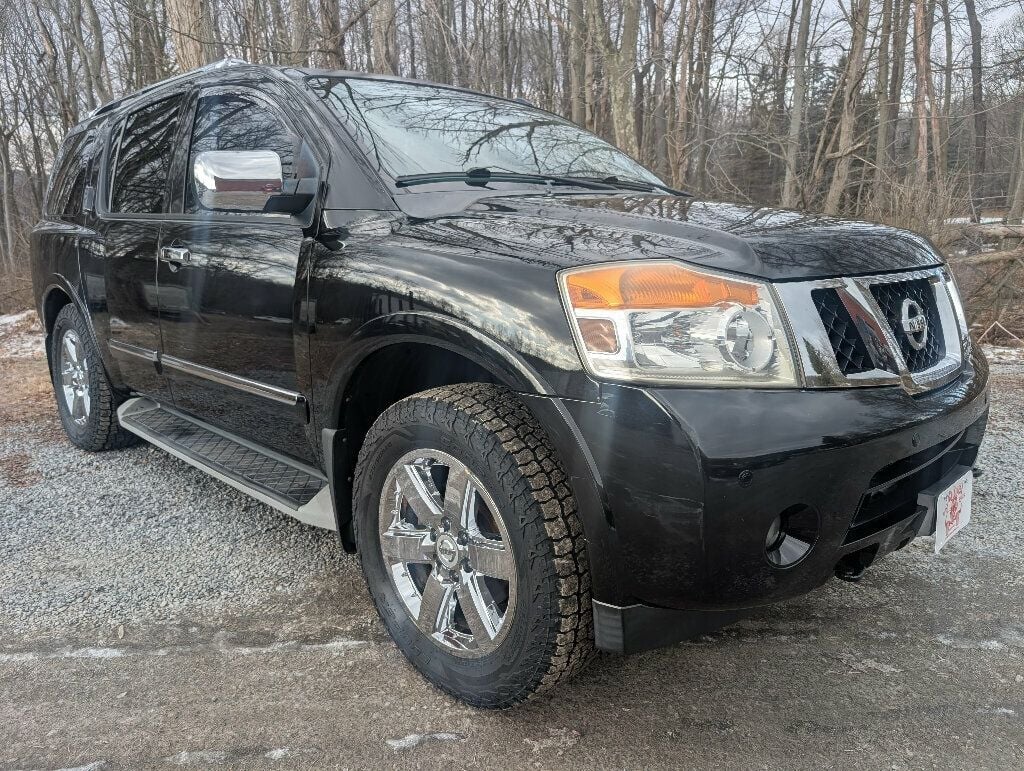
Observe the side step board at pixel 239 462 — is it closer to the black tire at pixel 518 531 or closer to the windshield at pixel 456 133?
the black tire at pixel 518 531

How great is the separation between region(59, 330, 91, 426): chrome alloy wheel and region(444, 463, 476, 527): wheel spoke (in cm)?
305

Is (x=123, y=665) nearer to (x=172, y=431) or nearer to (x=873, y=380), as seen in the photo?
(x=172, y=431)

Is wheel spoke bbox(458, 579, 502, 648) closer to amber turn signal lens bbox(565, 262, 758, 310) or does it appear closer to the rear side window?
amber turn signal lens bbox(565, 262, 758, 310)

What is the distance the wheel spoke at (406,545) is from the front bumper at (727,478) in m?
0.61

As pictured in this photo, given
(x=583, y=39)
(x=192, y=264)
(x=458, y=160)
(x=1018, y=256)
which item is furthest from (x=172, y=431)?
(x=583, y=39)

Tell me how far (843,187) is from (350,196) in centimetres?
798

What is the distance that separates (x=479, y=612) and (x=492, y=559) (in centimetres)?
18

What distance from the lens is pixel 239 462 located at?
2.99 meters

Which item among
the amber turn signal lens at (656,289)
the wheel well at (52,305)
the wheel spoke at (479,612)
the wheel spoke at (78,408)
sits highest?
the amber turn signal lens at (656,289)

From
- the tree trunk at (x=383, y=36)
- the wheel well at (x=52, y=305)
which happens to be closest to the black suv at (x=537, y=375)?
the wheel well at (x=52, y=305)

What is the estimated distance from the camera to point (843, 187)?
8867 millimetres

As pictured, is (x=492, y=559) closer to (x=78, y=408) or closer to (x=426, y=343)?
(x=426, y=343)

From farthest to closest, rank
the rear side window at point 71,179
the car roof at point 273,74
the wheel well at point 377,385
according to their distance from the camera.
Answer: the rear side window at point 71,179, the car roof at point 273,74, the wheel well at point 377,385

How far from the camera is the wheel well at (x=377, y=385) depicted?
2.29 metres
